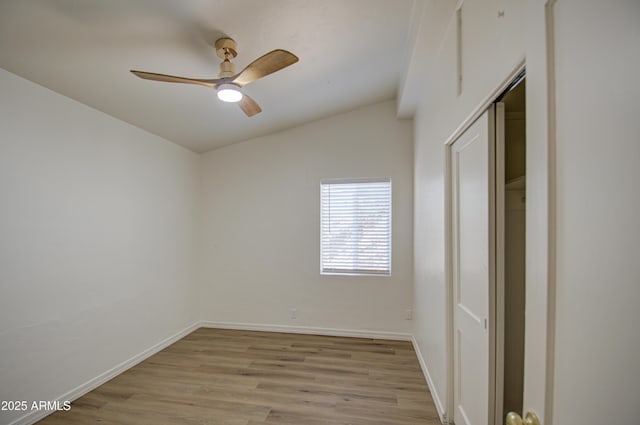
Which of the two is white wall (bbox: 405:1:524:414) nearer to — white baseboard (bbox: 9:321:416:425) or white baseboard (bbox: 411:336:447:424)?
white baseboard (bbox: 411:336:447:424)

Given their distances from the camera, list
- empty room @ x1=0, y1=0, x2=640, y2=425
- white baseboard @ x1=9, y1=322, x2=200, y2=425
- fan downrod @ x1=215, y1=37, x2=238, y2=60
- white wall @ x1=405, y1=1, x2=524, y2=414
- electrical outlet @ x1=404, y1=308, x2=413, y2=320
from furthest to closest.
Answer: electrical outlet @ x1=404, y1=308, x2=413, y2=320
white baseboard @ x1=9, y1=322, x2=200, y2=425
fan downrod @ x1=215, y1=37, x2=238, y2=60
white wall @ x1=405, y1=1, x2=524, y2=414
empty room @ x1=0, y1=0, x2=640, y2=425

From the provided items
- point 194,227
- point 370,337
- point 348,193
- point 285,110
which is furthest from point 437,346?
point 194,227

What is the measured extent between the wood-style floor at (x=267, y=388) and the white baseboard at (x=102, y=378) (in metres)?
0.06

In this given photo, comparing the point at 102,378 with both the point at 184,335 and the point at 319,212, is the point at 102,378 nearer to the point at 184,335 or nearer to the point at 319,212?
the point at 184,335

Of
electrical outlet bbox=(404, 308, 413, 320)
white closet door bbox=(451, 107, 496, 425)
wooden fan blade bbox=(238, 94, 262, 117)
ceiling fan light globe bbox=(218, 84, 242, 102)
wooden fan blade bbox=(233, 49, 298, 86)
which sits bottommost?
electrical outlet bbox=(404, 308, 413, 320)

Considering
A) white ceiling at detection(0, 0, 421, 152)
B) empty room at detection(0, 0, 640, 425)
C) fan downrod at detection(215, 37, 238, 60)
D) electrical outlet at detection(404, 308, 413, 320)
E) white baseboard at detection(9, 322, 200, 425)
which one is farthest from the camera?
electrical outlet at detection(404, 308, 413, 320)

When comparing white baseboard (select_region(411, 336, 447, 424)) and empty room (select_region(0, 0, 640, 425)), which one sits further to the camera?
white baseboard (select_region(411, 336, 447, 424))

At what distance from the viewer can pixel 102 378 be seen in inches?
102

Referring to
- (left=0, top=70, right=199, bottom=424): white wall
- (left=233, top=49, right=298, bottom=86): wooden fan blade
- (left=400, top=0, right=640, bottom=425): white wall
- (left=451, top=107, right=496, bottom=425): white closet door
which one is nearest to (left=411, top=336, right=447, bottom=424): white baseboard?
(left=451, top=107, right=496, bottom=425): white closet door

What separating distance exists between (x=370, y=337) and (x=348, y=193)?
1.93 metres

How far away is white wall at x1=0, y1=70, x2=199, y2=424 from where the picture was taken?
1.98 metres

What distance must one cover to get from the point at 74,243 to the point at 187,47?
1.91m

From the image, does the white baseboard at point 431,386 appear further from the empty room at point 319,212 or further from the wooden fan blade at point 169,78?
the wooden fan blade at point 169,78

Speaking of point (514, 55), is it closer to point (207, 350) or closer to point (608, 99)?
point (608, 99)
